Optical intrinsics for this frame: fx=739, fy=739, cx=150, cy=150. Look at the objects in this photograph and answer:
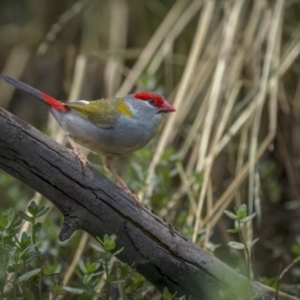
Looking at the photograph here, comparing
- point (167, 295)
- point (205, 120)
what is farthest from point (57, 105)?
point (205, 120)

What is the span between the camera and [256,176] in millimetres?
3676

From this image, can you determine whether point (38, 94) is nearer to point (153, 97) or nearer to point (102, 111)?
point (102, 111)

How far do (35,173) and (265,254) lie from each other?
187cm

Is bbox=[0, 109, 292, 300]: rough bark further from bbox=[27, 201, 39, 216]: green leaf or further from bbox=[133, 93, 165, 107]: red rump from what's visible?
bbox=[133, 93, 165, 107]: red rump

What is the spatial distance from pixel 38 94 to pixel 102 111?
0.28 m

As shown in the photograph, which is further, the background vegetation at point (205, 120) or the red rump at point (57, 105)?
the background vegetation at point (205, 120)

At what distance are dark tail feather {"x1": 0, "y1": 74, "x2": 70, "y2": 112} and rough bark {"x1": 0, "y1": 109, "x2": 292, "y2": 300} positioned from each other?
32cm

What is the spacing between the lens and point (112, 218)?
264cm

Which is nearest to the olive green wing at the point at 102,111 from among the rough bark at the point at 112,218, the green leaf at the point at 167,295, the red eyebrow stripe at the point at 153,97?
the red eyebrow stripe at the point at 153,97

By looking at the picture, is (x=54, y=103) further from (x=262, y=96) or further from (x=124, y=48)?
(x=124, y=48)

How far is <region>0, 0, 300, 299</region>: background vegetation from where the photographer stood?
3.65 metres

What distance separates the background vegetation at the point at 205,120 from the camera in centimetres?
365

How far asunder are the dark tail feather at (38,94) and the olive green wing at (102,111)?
3 cm

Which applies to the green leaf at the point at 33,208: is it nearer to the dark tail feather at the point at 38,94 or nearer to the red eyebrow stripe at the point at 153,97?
the dark tail feather at the point at 38,94
